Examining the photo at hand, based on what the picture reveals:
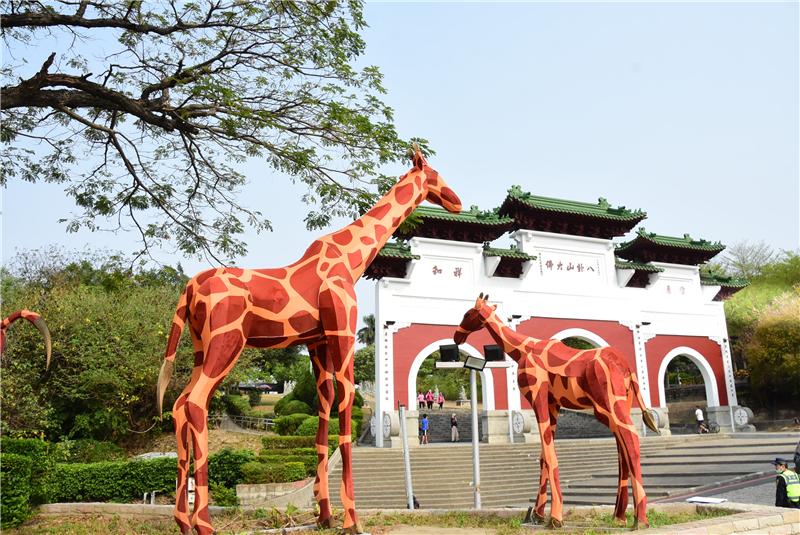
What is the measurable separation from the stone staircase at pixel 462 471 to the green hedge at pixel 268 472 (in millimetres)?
1150

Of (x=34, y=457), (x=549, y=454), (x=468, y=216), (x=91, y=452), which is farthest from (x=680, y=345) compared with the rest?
(x=34, y=457)

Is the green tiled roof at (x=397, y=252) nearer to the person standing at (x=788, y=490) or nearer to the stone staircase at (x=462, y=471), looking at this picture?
the stone staircase at (x=462, y=471)

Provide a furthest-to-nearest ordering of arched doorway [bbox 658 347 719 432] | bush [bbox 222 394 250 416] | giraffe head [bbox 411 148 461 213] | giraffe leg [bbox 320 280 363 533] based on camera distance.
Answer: bush [bbox 222 394 250 416] < arched doorway [bbox 658 347 719 432] < giraffe head [bbox 411 148 461 213] < giraffe leg [bbox 320 280 363 533]

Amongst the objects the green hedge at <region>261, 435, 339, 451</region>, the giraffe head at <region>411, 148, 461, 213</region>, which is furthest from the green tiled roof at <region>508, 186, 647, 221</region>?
the giraffe head at <region>411, 148, 461, 213</region>

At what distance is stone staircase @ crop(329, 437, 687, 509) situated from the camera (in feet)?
45.9

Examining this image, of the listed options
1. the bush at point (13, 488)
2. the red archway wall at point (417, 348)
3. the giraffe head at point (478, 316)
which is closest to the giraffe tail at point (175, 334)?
the giraffe head at point (478, 316)

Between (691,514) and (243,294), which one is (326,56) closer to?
(243,294)

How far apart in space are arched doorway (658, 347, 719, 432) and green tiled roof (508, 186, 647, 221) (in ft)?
18.7

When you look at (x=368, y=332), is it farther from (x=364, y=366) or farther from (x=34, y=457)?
(x=34, y=457)

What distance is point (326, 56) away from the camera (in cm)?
760

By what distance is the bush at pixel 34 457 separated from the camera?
10492 millimetres

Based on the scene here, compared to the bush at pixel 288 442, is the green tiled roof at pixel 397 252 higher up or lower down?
higher up

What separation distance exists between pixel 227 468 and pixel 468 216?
1100cm

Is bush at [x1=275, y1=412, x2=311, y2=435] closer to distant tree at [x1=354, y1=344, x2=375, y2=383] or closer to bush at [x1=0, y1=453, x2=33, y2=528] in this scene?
bush at [x1=0, y1=453, x2=33, y2=528]
